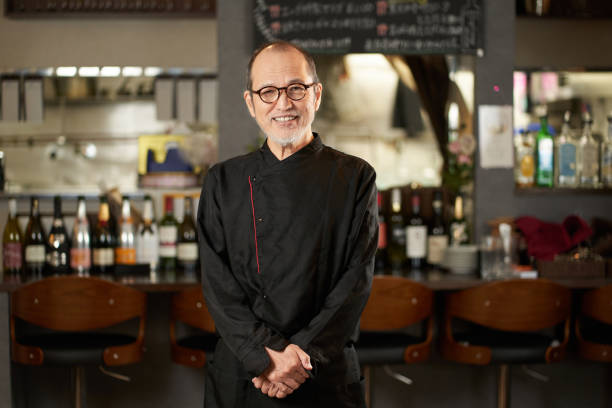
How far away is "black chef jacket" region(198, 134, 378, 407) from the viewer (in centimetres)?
156

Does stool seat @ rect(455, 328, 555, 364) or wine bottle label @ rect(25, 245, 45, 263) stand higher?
wine bottle label @ rect(25, 245, 45, 263)

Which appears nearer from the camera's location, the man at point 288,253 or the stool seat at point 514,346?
the man at point 288,253

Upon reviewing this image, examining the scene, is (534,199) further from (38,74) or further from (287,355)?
(38,74)

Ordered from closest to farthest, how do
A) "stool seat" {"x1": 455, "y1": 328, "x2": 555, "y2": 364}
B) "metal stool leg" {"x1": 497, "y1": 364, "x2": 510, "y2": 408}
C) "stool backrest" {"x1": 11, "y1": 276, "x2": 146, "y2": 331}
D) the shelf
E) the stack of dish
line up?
"stool backrest" {"x1": 11, "y1": 276, "x2": 146, "y2": 331}
"stool seat" {"x1": 455, "y1": 328, "x2": 555, "y2": 364}
"metal stool leg" {"x1": 497, "y1": 364, "x2": 510, "y2": 408}
the stack of dish
the shelf

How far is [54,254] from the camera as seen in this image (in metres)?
2.97

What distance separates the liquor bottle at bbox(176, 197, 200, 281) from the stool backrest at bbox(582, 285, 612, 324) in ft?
5.06

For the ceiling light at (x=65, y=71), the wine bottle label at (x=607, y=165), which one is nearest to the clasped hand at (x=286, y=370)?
the wine bottle label at (x=607, y=165)

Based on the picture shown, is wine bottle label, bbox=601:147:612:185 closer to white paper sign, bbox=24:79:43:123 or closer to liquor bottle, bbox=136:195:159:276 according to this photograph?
liquor bottle, bbox=136:195:159:276

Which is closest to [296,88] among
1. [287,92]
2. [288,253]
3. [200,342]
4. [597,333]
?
[287,92]

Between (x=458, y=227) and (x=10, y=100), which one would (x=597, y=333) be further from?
(x=10, y=100)

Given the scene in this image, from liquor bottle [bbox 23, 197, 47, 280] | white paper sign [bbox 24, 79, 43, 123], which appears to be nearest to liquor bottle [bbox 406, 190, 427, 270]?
liquor bottle [bbox 23, 197, 47, 280]

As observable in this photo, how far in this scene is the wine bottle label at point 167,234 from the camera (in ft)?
10.0

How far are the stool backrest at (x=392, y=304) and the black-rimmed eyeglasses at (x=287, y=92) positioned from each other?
3.62 feet

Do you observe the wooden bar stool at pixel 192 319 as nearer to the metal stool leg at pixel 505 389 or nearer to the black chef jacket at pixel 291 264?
the black chef jacket at pixel 291 264
